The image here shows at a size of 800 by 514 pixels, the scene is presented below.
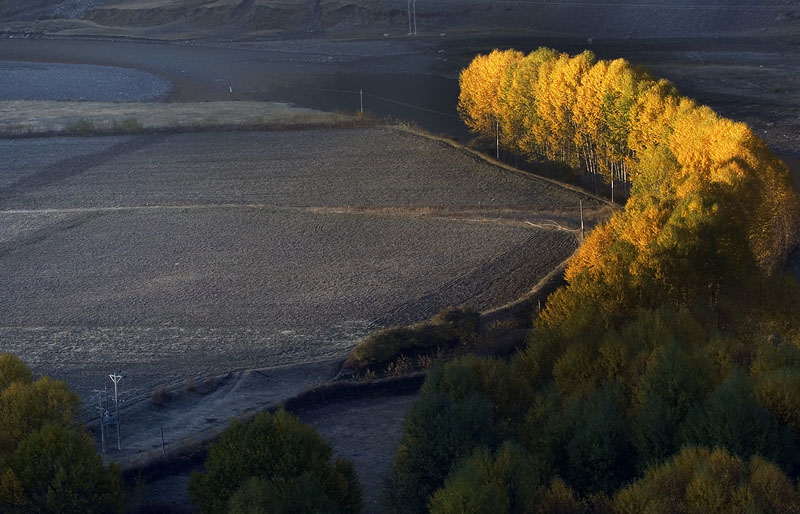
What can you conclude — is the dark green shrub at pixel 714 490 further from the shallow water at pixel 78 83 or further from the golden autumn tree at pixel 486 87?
the shallow water at pixel 78 83

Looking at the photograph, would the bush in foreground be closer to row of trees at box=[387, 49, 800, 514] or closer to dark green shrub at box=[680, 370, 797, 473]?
row of trees at box=[387, 49, 800, 514]

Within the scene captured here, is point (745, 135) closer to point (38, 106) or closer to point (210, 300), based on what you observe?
point (210, 300)

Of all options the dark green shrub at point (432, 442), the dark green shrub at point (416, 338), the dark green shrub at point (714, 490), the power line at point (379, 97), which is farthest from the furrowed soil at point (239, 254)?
the power line at point (379, 97)

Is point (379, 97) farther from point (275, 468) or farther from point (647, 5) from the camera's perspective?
point (275, 468)

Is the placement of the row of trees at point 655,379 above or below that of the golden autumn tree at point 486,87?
below

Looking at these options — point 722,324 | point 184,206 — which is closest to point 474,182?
point 184,206

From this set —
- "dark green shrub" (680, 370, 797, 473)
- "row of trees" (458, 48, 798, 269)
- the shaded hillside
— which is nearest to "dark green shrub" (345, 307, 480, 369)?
"row of trees" (458, 48, 798, 269)

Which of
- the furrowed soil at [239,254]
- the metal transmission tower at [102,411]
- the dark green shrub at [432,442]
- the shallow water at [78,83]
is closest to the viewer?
the dark green shrub at [432,442]
